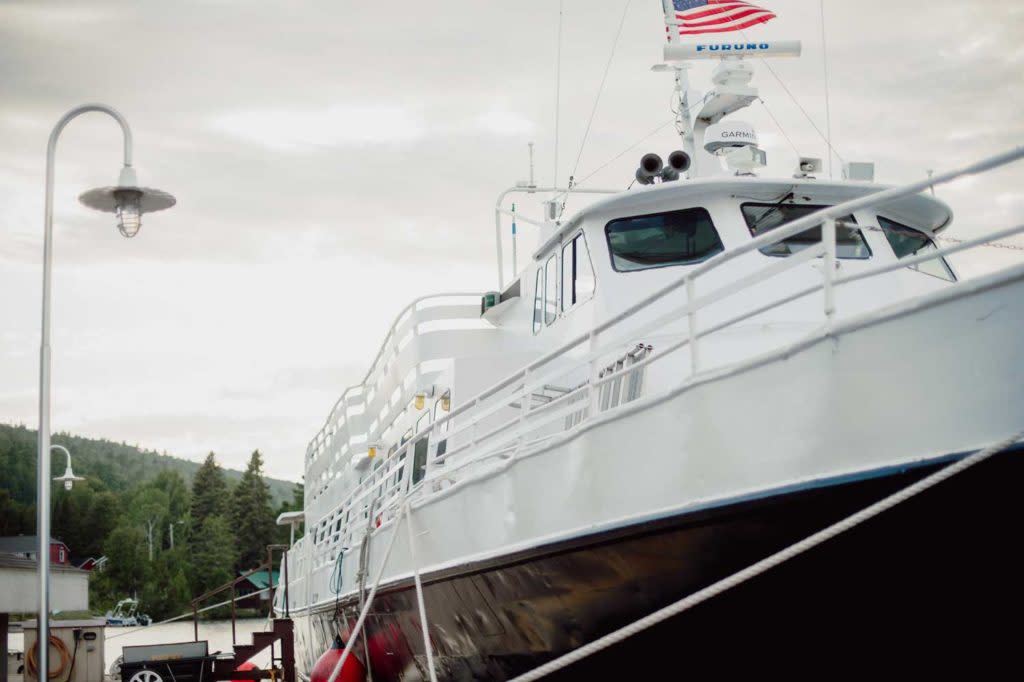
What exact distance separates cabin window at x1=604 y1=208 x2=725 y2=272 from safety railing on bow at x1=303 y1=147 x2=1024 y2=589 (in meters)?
0.50

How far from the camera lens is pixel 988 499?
5.60 m

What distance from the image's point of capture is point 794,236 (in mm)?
10016

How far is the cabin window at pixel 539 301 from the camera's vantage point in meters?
11.6

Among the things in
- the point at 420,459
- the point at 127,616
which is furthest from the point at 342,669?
the point at 127,616

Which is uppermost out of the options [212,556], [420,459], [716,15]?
[716,15]

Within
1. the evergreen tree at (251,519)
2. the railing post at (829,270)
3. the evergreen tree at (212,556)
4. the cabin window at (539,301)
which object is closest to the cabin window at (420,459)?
the cabin window at (539,301)

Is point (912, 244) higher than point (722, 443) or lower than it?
higher

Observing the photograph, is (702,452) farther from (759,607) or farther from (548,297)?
(548,297)

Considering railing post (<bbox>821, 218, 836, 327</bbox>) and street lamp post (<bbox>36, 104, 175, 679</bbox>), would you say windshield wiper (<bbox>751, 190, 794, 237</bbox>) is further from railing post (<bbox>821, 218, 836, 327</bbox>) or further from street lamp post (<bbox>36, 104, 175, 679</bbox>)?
street lamp post (<bbox>36, 104, 175, 679</bbox>)

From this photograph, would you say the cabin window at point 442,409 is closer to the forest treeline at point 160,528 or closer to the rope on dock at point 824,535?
the rope on dock at point 824,535

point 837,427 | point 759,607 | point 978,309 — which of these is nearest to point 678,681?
point 759,607

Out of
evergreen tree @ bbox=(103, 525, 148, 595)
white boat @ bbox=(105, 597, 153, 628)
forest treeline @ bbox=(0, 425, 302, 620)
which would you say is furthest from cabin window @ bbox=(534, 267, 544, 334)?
evergreen tree @ bbox=(103, 525, 148, 595)

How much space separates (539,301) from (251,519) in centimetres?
12986

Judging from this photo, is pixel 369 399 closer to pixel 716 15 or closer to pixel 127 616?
pixel 716 15
